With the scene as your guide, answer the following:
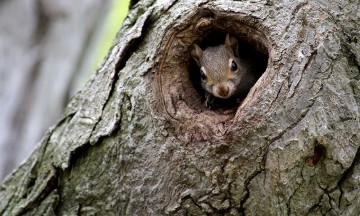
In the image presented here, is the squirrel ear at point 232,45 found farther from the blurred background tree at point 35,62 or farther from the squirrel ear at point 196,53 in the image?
the blurred background tree at point 35,62

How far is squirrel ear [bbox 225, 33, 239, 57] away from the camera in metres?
2.58

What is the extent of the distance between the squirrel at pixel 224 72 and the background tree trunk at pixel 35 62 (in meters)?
1.19

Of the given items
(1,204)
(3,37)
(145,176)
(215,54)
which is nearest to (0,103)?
(3,37)

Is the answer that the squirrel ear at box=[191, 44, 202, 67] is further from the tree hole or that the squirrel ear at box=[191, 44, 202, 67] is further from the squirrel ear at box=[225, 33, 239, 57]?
the squirrel ear at box=[225, 33, 239, 57]

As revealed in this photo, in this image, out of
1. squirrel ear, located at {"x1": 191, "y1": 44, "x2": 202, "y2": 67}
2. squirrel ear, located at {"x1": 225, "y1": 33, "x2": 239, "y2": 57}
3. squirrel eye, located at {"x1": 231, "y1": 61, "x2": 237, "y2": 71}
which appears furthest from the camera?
squirrel eye, located at {"x1": 231, "y1": 61, "x2": 237, "y2": 71}

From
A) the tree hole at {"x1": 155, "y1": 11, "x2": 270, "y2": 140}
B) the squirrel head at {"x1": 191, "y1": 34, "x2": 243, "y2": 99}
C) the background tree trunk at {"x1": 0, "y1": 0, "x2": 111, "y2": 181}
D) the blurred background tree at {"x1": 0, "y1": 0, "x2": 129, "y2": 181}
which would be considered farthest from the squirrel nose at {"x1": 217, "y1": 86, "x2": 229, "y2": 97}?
the background tree trunk at {"x1": 0, "y1": 0, "x2": 111, "y2": 181}

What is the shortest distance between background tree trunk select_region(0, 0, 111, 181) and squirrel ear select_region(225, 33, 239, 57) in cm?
122

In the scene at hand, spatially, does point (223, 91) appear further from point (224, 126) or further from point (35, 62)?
point (35, 62)

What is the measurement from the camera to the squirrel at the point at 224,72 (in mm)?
2670

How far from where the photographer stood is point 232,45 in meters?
2.73

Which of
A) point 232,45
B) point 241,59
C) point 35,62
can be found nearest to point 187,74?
point 232,45

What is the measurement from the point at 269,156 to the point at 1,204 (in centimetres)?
122

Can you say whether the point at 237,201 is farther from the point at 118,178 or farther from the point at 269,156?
the point at 118,178

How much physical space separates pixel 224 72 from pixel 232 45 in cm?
14
